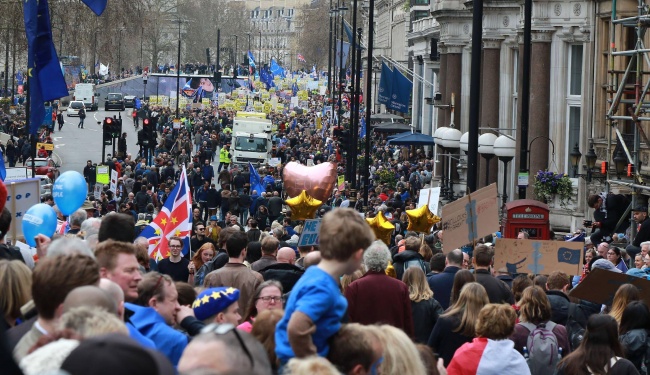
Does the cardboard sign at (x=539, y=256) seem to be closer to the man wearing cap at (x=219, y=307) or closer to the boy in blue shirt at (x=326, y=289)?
the man wearing cap at (x=219, y=307)

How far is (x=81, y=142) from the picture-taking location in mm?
76625

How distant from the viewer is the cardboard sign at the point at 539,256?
13789 mm

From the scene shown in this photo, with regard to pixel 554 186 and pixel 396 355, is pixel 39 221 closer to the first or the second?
pixel 396 355

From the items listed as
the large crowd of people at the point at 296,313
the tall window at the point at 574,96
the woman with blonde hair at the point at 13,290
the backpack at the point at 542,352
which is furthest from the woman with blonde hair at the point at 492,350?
the tall window at the point at 574,96

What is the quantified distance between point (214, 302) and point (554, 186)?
21.2m

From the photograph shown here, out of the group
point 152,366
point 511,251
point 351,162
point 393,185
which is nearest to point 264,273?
point 511,251

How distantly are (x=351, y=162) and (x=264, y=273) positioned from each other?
35812 mm

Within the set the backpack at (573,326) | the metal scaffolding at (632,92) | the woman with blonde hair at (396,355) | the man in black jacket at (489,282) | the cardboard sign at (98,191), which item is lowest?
the cardboard sign at (98,191)

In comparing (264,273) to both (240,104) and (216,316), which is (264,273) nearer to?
(216,316)

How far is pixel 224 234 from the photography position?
583 inches

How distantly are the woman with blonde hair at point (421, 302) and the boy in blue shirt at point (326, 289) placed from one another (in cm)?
431

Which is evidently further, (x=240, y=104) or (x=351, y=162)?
(x=240, y=104)

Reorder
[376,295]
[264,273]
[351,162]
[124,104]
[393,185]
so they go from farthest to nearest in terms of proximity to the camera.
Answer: [124,104] < [351,162] < [393,185] < [264,273] < [376,295]

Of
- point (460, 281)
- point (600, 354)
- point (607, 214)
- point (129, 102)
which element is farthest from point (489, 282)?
point (129, 102)
